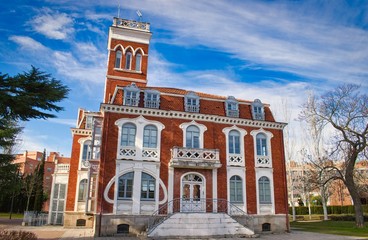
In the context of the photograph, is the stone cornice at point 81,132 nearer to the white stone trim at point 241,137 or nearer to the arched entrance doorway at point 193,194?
the arched entrance doorway at point 193,194

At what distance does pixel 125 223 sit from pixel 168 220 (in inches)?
119

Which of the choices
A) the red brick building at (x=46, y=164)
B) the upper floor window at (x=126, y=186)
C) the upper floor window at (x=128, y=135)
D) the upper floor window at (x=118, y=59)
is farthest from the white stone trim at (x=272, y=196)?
the red brick building at (x=46, y=164)

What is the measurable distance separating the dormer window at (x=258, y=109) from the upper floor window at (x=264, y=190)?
4.98 m

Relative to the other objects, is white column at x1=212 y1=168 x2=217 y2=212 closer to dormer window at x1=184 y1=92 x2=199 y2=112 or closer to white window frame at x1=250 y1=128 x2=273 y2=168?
white window frame at x1=250 y1=128 x2=273 y2=168

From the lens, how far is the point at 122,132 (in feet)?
71.8

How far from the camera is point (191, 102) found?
2427cm

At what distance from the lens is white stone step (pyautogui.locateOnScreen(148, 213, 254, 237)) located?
18.9 metres

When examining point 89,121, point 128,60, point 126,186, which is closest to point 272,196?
point 126,186

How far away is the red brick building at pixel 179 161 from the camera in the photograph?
2088 cm

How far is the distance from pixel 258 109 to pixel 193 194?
9.01 m

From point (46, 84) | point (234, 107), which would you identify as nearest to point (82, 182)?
point (234, 107)

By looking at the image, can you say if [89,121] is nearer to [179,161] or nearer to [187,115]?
[187,115]

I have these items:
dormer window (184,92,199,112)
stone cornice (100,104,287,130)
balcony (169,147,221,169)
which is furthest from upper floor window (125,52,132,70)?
balcony (169,147,221,169)

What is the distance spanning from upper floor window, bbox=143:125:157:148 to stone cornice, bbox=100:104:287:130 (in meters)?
1.02
